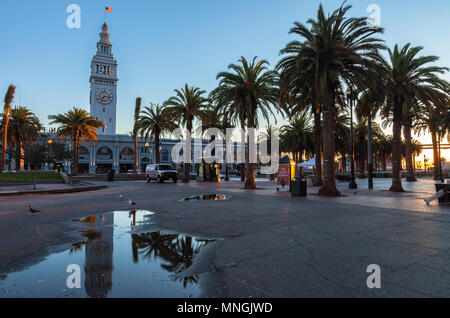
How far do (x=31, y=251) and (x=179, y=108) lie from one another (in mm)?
27534

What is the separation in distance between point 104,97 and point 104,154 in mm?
37123

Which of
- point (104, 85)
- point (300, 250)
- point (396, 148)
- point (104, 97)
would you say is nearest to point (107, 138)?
point (104, 97)

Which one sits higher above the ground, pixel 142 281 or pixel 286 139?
pixel 286 139

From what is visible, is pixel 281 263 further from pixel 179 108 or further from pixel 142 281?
pixel 179 108

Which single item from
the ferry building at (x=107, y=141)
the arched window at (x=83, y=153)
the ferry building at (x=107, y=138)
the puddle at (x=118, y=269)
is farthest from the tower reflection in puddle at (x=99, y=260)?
the arched window at (x=83, y=153)

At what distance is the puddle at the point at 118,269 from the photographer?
10.8 ft

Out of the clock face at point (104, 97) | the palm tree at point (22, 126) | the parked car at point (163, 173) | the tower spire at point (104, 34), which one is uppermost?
the tower spire at point (104, 34)

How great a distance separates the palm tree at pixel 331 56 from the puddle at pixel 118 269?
42.1ft

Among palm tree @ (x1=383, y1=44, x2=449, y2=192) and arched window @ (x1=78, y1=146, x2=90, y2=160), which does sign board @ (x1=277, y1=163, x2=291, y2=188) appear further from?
arched window @ (x1=78, y1=146, x2=90, y2=160)

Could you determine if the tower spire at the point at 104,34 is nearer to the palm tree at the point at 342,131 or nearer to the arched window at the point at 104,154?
the arched window at the point at 104,154

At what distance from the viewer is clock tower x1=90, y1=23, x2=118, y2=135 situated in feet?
356

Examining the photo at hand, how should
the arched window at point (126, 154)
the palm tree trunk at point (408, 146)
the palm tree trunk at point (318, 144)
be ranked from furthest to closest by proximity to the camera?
the arched window at point (126, 154)
the palm tree trunk at point (408, 146)
the palm tree trunk at point (318, 144)
